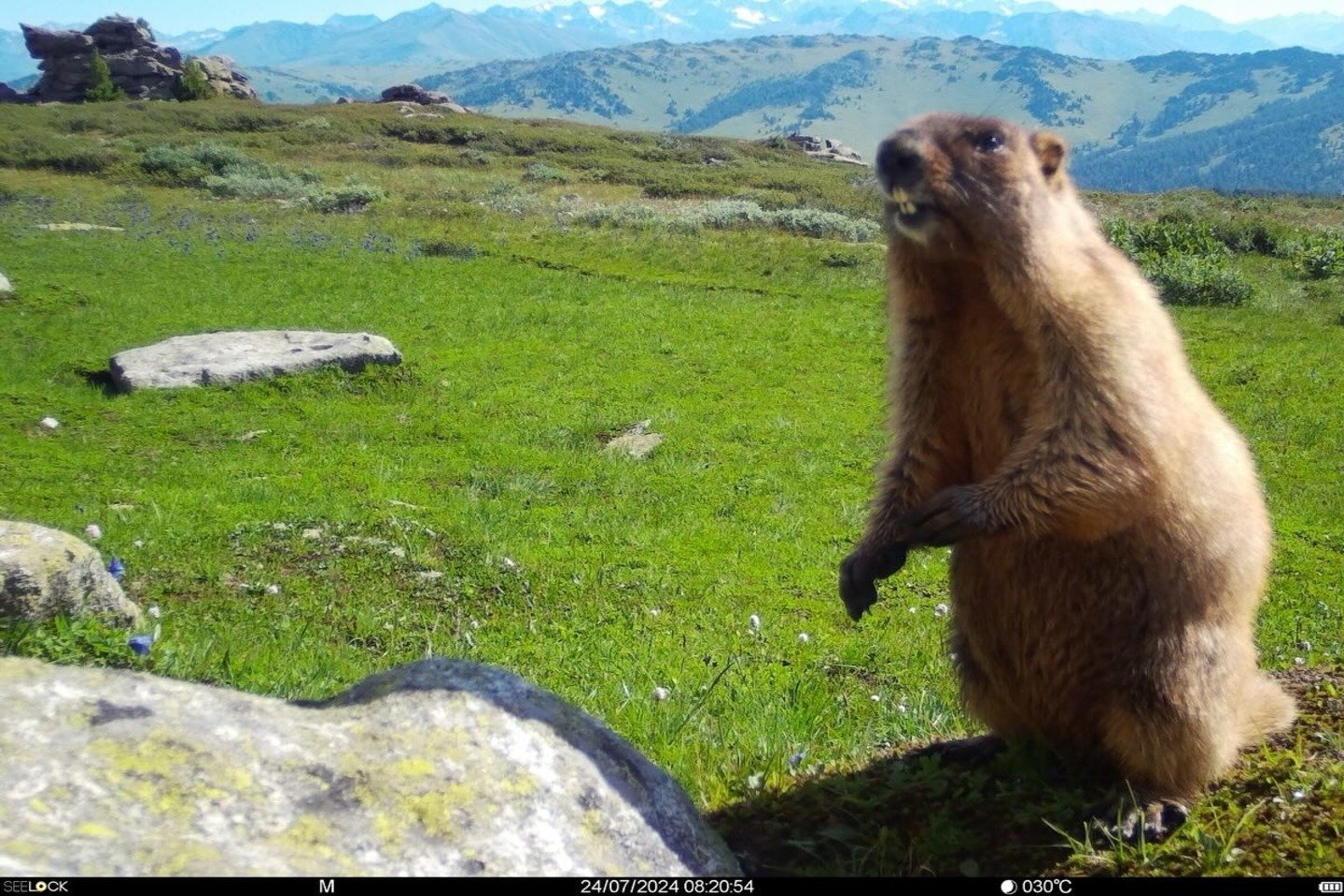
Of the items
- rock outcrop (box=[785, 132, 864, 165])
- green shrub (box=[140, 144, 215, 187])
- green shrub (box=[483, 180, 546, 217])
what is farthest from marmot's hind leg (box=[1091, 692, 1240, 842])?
rock outcrop (box=[785, 132, 864, 165])

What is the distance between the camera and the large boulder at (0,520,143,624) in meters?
5.09

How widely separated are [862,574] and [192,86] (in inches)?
3689

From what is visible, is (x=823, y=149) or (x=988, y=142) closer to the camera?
(x=988, y=142)

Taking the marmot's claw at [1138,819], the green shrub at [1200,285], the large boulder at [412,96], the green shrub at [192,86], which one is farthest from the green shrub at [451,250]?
the large boulder at [412,96]

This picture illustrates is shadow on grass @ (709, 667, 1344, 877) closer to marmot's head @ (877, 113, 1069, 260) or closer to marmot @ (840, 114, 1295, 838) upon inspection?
marmot @ (840, 114, 1295, 838)

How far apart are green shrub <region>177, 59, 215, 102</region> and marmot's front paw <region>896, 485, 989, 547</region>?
92.2 meters

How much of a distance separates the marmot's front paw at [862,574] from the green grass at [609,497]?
2.25 ft

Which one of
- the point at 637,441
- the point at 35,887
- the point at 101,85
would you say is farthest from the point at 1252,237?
the point at 101,85

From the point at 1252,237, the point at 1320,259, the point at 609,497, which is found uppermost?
the point at 1252,237

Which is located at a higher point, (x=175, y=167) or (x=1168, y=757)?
(x=1168, y=757)

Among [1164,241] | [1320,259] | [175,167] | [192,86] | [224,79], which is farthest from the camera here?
[224,79]

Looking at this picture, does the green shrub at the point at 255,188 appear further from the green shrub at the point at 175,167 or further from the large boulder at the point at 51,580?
the large boulder at the point at 51,580

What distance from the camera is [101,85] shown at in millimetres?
82812

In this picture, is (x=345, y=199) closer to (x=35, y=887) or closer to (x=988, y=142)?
(x=988, y=142)
